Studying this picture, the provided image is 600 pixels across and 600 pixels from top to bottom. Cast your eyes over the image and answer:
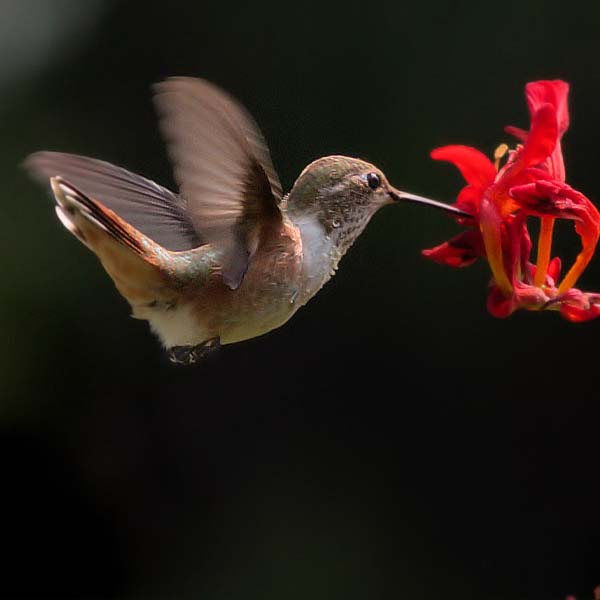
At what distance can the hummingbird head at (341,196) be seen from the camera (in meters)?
1.79

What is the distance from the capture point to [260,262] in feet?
5.61

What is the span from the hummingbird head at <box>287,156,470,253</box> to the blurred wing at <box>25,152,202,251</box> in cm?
18

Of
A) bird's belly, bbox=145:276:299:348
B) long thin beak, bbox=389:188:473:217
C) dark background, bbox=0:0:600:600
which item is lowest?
dark background, bbox=0:0:600:600

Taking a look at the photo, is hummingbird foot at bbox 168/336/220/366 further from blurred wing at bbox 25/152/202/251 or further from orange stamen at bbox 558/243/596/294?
orange stamen at bbox 558/243/596/294

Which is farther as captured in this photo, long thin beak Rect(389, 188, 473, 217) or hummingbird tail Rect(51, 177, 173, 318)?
long thin beak Rect(389, 188, 473, 217)

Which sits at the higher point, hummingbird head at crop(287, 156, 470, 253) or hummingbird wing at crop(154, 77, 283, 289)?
hummingbird wing at crop(154, 77, 283, 289)

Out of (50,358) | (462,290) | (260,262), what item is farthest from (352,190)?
(50,358)

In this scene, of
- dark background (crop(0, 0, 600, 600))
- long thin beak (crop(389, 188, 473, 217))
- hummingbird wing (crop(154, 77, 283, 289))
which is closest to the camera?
hummingbird wing (crop(154, 77, 283, 289))

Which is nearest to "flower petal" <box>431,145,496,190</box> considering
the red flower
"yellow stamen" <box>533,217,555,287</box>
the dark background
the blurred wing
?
the red flower

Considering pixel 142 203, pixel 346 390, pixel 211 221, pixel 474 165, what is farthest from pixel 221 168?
pixel 346 390

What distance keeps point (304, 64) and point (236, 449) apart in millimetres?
1488

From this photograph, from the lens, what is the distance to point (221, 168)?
5.15ft

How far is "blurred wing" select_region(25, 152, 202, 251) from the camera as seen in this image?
174 centimetres

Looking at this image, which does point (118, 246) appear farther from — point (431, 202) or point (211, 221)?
point (431, 202)
